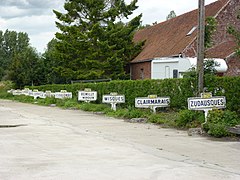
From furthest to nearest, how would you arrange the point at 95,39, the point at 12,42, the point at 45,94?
the point at 12,42 → the point at 45,94 → the point at 95,39

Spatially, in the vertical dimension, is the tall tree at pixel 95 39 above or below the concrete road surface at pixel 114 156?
above

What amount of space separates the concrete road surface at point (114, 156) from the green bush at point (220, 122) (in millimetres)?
530

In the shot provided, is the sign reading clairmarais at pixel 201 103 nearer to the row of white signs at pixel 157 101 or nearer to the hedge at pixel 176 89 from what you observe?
the row of white signs at pixel 157 101

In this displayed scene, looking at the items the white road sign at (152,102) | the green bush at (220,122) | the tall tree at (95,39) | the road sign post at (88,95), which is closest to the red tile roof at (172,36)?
the tall tree at (95,39)

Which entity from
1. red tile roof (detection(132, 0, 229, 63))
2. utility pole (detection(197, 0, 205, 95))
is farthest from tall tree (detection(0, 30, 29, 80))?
utility pole (detection(197, 0, 205, 95))

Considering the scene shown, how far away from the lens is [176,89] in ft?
65.2

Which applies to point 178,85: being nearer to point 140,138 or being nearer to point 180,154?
point 140,138

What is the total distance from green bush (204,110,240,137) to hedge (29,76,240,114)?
67.5 inches

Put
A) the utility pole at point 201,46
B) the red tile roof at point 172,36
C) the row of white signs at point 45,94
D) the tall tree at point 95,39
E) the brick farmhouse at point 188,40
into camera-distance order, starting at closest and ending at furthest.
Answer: the utility pole at point 201,46 → the brick farmhouse at point 188,40 → the red tile roof at point 172,36 → the row of white signs at point 45,94 → the tall tree at point 95,39

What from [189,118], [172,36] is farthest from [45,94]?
[189,118]

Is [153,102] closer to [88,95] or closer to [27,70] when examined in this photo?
[88,95]

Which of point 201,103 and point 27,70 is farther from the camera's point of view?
point 27,70

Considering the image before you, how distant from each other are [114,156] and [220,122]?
222 inches

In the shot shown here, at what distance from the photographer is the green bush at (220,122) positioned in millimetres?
13211
